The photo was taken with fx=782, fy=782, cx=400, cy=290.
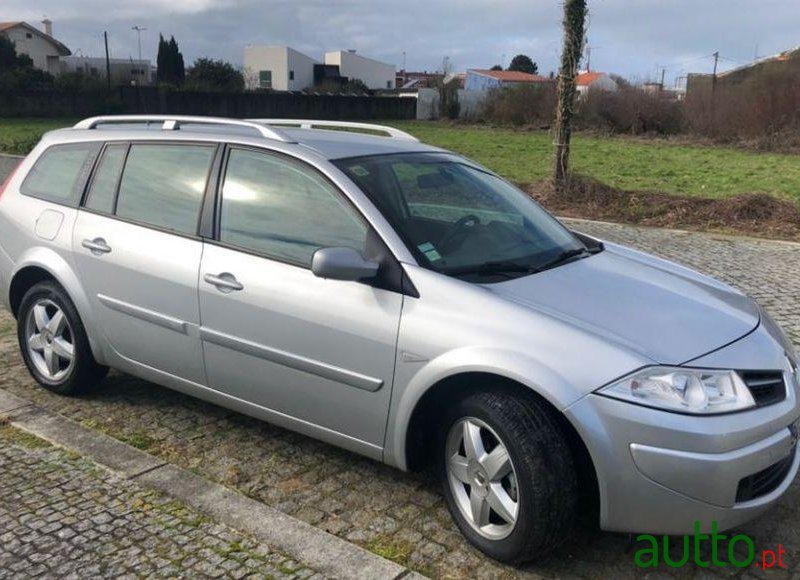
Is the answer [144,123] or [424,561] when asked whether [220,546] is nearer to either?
[424,561]

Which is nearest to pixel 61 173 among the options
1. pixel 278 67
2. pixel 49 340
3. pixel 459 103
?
pixel 49 340

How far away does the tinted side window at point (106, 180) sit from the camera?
14.8ft

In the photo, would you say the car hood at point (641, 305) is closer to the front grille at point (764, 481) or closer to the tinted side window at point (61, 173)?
the front grille at point (764, 481)

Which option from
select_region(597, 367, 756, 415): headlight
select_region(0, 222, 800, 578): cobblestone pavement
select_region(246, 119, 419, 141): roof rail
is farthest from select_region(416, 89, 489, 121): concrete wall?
select_region(597, 367, 756, 415): headlight

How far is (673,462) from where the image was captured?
2766 mm

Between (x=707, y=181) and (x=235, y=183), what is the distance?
16504mm

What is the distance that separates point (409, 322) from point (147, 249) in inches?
67.1

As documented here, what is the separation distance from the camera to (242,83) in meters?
59.6

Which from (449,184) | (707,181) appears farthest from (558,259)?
(707,181)

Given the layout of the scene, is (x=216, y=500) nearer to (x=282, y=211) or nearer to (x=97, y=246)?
(x=282, y=211)

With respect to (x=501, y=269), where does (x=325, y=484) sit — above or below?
below

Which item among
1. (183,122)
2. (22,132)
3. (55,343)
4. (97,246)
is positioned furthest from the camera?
(22,132)

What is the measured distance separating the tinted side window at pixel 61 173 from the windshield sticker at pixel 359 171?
6.06ft

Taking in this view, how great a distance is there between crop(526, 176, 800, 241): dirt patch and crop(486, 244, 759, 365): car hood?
25.6 feet
